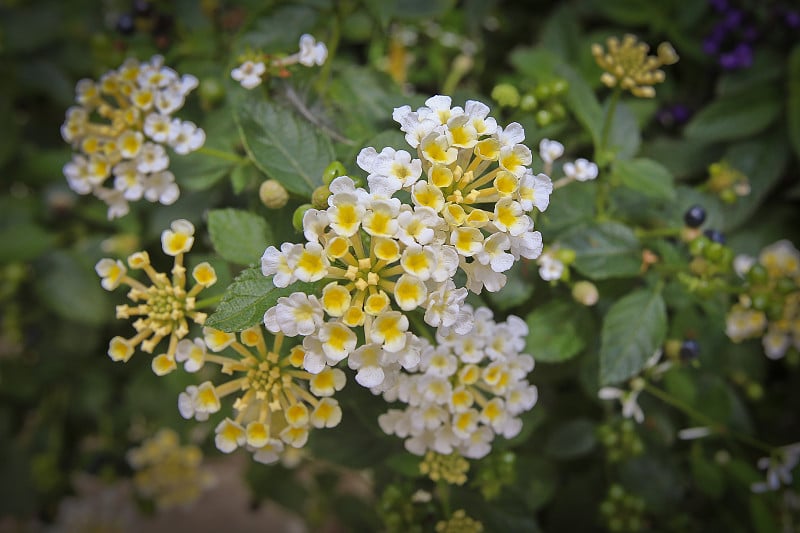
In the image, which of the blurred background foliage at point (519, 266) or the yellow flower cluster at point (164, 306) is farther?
the blurred background foliage at point (519, 266)

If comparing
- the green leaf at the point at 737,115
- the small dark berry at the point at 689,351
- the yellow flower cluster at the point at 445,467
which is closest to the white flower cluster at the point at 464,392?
the yellow flower cluster at the point at 445,467

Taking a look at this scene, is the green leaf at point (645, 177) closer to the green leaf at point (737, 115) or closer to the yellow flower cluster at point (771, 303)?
the yellow flower cluster at point (771, 303)

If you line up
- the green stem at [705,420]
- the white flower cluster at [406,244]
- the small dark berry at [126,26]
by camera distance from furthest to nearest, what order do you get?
the small dark berry at [126,26] < the green stem at [705,420] < the white flower cluster at [406,244]

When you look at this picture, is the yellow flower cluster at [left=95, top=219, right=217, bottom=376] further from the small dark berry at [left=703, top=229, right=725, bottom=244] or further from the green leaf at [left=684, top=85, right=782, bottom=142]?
the green leaf at [left=684, top=85, right=782, bottom=142]

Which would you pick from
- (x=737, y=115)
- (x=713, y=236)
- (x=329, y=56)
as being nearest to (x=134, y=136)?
(x=329, y=56)

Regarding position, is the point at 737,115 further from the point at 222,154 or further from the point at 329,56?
the point at 222,154

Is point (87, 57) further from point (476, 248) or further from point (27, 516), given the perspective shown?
point (476, 248)

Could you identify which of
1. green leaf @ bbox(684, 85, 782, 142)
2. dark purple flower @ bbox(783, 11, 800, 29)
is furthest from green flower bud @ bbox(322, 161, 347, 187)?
dark purple flower @ bbox(783, 11, 800, 29)
